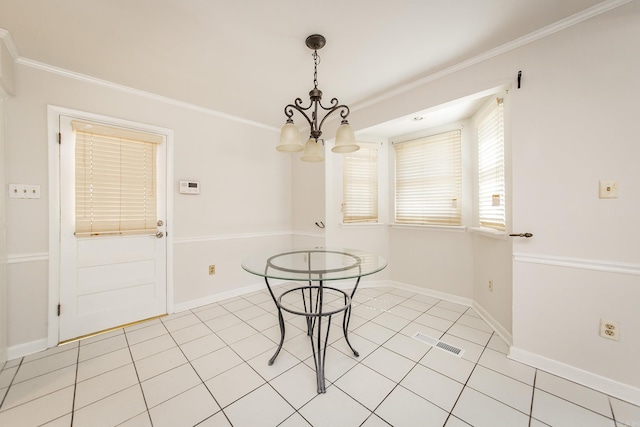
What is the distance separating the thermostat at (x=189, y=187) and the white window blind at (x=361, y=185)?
200 cm

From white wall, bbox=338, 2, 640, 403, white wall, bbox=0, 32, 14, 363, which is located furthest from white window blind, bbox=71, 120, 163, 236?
white wall, bbox=338, 2, 640, 403

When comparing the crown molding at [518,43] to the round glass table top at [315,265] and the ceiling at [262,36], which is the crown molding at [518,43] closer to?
the ceiling at [262,36]

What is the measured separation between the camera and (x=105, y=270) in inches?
93.2

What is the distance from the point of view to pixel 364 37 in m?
1.77

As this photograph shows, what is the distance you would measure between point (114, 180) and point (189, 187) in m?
0.70

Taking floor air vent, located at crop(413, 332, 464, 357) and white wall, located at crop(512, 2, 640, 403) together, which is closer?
white wall, located at crop(512, 2, 640, 403)

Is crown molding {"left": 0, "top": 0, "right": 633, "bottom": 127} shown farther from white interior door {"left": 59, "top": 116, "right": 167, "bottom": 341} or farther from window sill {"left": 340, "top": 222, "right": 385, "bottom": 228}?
window sill {"left": 340, "top": 222, "right": 385, "bottom": 228}

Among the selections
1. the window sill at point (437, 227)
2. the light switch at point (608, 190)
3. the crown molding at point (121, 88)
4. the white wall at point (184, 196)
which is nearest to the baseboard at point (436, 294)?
the window sill at point (437, 227)

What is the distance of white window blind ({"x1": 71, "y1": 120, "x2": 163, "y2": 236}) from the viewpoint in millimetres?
2242

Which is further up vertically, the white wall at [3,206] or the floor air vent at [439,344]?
the white wall at [3,206]

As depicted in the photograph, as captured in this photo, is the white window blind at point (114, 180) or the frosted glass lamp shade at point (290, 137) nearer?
the frosted glass lamp shade at point (290, 137)

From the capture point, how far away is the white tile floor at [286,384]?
52.9 inches

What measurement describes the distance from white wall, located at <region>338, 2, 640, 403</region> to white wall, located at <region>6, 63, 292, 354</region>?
2968 mm

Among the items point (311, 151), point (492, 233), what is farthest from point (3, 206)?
point (492, 233)
